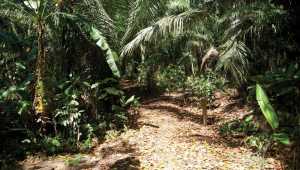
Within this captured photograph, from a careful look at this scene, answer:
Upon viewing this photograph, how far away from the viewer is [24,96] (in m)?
8.60

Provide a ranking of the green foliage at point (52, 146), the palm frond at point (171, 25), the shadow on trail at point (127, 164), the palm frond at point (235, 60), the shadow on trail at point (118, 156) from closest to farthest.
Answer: the shadow on trail at point (127, 164)
the shadow on trail at point (118, 156)
the green foliage at point (52, 146)
the palm frond at point (235, 60)
the palm frond at point (171, 25)

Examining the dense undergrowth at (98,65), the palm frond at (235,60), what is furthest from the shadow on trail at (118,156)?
the palm frond at (235,60)

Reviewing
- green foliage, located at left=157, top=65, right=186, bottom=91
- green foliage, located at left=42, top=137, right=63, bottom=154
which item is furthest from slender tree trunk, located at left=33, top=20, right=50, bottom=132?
green foliage, located at left=157, top=65, right=186, bottom=91

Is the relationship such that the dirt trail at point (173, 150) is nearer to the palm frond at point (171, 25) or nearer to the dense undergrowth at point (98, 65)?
the dense undergrowth at point (98, 65)

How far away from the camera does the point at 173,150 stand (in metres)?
8.16

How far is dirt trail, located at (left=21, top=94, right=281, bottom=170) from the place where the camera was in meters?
7.51

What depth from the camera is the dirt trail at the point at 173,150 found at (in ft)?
24.6

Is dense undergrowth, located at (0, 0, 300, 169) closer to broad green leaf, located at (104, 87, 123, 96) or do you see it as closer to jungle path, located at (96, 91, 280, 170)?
broad green leaf, located at (104, 87, 123, 96)

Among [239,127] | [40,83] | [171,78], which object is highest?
[40,83]

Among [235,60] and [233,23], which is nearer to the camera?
[235,60]

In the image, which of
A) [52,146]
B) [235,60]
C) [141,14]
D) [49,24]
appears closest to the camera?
[52,146]

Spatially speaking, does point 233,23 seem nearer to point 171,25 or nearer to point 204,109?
point 171,25

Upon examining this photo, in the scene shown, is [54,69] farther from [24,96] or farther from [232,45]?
[232,45]

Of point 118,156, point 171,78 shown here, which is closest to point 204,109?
point 118,156
